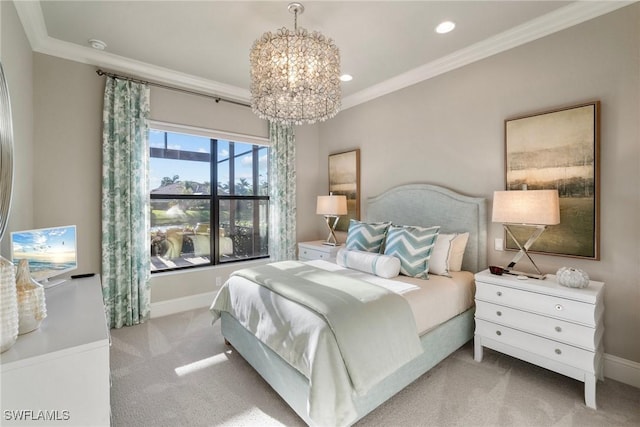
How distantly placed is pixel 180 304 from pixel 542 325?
367cm

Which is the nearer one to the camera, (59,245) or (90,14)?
(59,245)

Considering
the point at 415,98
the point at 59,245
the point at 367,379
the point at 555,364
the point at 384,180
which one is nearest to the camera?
the point at 367,379

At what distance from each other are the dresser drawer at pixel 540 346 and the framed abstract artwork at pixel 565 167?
0.76 metres

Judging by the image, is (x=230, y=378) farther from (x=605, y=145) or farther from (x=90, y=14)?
(x=605, y=145)

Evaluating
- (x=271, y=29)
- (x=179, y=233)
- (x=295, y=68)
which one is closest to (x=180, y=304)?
(x=179, y=233)

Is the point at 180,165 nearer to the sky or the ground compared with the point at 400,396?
nearer to the sky

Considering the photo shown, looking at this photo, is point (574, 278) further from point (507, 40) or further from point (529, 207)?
point (507, 40)

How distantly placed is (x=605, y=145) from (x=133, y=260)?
4452mm

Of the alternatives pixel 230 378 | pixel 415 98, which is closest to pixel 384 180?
pixel 415 98

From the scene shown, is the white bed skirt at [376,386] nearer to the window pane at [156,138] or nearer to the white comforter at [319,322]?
the white comforter at [319,322]

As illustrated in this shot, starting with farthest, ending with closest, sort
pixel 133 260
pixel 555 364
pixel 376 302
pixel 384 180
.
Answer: pixel 384 180 < pixel 133 260 < pixel 555 364 < pixel 376 302

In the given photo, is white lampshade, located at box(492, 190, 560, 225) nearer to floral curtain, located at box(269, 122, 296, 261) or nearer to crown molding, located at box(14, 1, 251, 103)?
floral curtain, located at box(269, 122, 296, 261)

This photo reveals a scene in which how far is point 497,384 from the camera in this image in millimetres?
2150

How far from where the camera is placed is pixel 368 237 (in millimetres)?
3219
